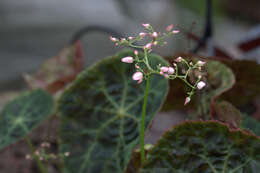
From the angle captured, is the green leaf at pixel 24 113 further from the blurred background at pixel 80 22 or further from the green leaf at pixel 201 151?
the blurred background at pixel 80 22

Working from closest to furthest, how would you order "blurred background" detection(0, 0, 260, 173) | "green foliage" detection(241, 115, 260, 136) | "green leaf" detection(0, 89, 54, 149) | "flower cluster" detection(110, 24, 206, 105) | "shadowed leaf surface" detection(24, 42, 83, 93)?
"flower cluster" detection(110, 24, 206, 105) < "green foliage" detection(241, 115, 260, 136) < "green leaf" detection(0, 89, 54, 149) < "shadowed leaf surface" detection(24, 42, 83, 93) < "blurred background" detection(0, 0, 260, 173)

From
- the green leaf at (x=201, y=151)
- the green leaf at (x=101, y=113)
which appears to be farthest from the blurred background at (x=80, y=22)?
the green leaf at (x=201, y=151)

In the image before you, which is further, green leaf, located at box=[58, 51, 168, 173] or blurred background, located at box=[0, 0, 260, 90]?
blurred background, located at box=[0, 0, 260, 90]

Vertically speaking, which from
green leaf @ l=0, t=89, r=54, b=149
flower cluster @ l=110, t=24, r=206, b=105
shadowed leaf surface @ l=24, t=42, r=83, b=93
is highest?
flower cluster @ l=110, t=24, r=206, b=105

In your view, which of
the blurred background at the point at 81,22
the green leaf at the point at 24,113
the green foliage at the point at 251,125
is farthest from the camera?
the blurred background at the point at 81,22

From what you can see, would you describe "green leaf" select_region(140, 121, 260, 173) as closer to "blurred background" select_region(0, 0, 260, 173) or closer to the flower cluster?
the flower cluster

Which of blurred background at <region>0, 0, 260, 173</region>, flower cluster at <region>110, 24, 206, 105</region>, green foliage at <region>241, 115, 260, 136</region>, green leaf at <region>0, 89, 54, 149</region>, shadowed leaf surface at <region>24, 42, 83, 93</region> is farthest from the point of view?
blurred background at <region>0, 0, 260, 173</region>

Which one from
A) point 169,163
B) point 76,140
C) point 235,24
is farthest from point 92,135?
point 235,24

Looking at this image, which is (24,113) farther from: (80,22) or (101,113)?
(80,22)

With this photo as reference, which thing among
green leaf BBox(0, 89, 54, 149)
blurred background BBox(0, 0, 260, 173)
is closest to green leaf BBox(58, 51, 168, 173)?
green leaf BBox(0, 89, 54, 149)
